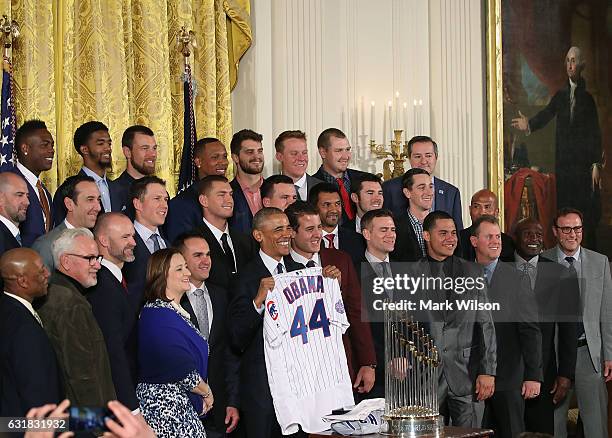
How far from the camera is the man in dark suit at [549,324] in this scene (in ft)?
30.4

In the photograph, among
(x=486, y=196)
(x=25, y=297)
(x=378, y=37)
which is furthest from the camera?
(x=378, y=37)

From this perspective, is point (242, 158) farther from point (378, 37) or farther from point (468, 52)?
point (468, 52)

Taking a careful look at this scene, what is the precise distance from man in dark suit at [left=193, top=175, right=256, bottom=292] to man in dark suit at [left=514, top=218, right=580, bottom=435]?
2291 millimetres

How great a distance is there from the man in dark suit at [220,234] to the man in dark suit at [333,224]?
24.9 inches

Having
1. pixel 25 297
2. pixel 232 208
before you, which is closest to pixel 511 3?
pixel 232 208

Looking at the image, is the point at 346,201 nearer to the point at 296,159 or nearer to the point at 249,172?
the point at 296,159

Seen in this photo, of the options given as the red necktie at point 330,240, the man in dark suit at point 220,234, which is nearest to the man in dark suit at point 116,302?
the man in dark suit at point 220,234

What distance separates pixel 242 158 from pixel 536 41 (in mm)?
5214

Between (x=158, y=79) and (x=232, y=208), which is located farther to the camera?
(x=158, y=79)

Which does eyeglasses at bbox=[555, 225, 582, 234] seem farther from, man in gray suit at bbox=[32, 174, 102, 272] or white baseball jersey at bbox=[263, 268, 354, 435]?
man in gray suit at bbox=[32, 174, 102, 272]

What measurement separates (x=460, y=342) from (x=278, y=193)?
1709 mm

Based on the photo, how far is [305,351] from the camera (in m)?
7.91

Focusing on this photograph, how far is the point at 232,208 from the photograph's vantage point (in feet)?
27.5

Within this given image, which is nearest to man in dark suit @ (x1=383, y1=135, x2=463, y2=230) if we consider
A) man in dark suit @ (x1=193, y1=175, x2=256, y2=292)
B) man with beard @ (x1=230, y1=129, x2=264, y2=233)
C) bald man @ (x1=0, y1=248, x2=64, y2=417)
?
man with beard @ (x1=230, y1=129, x2=264, y2=233)
